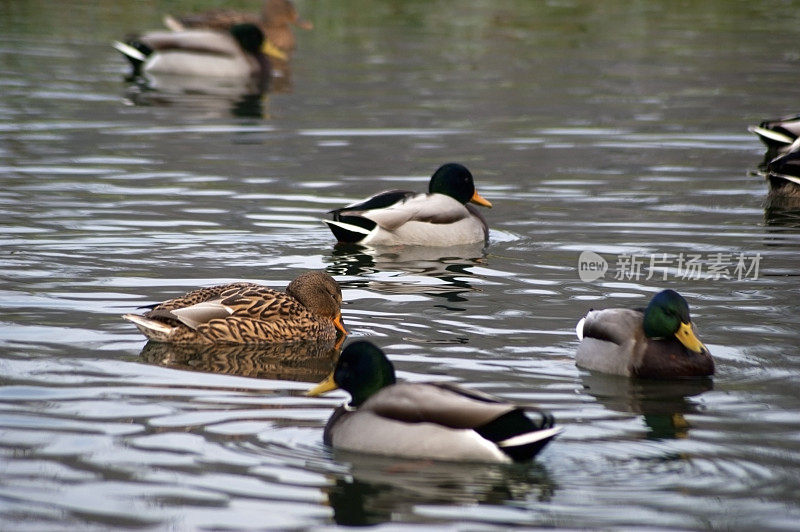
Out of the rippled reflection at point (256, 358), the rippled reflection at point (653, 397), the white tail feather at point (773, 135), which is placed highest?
the white tail feather at point (773, 135)

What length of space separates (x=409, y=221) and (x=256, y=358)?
4305 millimetres

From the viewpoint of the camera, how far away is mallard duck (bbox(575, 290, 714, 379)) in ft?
29.1

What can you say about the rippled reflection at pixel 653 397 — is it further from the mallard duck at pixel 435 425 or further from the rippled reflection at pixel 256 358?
the rippled reflection at pixel 256 358

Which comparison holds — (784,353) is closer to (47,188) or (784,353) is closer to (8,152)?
(47,188)

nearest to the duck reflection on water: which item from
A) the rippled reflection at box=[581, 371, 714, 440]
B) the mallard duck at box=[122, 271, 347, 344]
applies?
the mallard duck at box=[122, 271, 347, 344]

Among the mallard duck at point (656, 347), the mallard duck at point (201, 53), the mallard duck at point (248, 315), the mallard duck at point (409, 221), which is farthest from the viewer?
the mallard duck at point (201, 53)

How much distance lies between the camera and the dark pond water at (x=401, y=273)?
22.4 feet

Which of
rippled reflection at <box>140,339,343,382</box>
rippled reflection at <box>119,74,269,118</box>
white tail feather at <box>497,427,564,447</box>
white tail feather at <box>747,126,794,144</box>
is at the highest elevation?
white tail feather at <box>747,126,794,144</box>

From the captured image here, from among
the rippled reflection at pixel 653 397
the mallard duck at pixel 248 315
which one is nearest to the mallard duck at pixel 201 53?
the mallard duck at pixel 248 315

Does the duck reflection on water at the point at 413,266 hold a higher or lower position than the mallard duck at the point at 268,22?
lower

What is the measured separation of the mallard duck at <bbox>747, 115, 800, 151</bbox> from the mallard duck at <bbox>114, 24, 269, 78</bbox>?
35.0ft

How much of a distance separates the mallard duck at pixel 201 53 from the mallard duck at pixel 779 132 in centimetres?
1067

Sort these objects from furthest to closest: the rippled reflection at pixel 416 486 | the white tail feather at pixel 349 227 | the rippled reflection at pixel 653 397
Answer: the white tail feather at pixel 349 227, the rippled reflection at pixel 653 397, the rippled reflection at pixel 416 486

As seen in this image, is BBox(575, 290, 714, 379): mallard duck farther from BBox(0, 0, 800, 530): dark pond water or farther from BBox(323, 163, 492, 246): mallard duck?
BBox(323, 163, 492, 246): mallard duck
